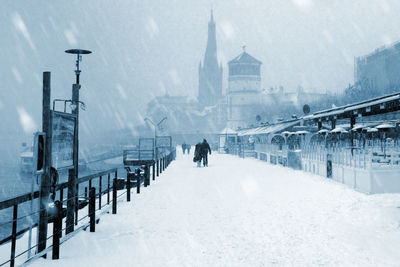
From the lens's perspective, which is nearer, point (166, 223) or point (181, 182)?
point (166, 223)

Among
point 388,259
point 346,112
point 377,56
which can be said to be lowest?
point 388,259

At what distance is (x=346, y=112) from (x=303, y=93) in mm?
98711

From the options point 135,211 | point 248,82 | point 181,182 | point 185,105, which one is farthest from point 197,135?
point 135,211

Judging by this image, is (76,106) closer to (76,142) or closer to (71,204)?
(76,142)

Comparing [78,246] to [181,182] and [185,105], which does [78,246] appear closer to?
[181,182]

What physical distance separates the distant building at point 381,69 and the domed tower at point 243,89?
2365 cm

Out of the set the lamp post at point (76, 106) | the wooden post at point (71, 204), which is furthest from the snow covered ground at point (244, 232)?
the lamp post at point (76, 106)

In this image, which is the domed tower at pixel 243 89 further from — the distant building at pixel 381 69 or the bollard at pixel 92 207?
the bollard at pixel 92 207

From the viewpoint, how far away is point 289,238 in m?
6.76

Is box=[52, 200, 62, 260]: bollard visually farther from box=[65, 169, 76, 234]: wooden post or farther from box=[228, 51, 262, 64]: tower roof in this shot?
box=[228, 51, 262, 64]: tower roof

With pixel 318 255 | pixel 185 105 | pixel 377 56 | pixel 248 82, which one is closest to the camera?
pixel 318 255

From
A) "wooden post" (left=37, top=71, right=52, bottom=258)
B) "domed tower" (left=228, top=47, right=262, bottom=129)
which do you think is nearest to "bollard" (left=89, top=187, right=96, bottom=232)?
"wooden post" (left=37, top=71, right=52, bottom=258)

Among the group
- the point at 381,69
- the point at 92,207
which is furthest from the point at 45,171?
the point at 381,69

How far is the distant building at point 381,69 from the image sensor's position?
69812 mm
